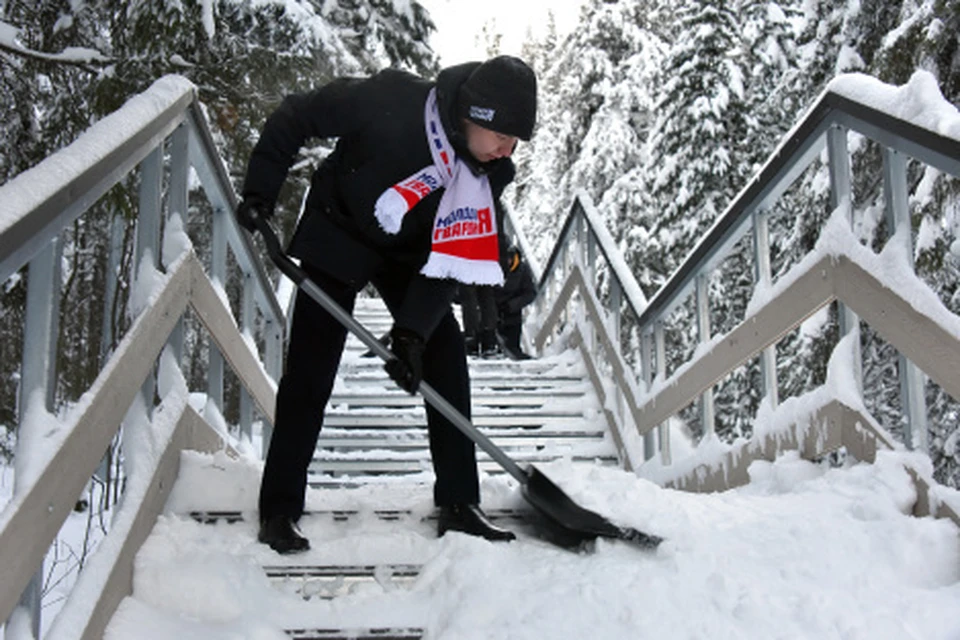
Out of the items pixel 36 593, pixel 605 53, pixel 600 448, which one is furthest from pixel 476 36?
pixel 36 593

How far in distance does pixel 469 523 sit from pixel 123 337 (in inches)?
42.8

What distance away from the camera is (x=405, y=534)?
2.86 metres

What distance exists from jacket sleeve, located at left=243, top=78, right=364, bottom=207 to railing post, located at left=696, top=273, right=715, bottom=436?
201 centimetres

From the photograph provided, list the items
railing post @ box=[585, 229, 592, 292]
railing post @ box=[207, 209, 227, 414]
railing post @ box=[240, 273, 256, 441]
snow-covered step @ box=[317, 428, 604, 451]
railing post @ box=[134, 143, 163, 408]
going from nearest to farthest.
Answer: railing post @ box=[134, 143, 163, 408], railing post @ box=[207, 209, 227, 414], railing post @ box=[240, 273, 256, 441], snow-covered step @ box=[317, 428, 604, 451], railing post @ box=[585, 229, 592, 292]

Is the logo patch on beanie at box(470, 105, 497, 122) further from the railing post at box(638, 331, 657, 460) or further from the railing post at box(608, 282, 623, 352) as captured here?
the railing post at box(608, 282, 623, 352)

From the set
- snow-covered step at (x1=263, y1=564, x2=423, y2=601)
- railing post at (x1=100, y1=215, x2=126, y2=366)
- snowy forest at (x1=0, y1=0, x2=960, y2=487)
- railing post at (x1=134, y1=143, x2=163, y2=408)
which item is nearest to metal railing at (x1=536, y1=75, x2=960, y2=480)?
snowy forest at (x1=0, y1=0, x2=960, y2=487)

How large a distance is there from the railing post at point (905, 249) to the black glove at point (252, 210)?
178cm

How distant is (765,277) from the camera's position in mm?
3734

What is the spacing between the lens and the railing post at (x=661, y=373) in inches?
191

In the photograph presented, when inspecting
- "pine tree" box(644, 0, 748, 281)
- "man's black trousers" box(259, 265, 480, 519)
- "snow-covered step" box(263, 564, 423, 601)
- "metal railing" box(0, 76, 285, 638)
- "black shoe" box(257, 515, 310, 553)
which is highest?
"metal railing" box(0, 76, 285, 638)

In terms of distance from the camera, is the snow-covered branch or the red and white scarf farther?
the snow-covered branch

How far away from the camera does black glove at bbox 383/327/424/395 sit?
2.93 m

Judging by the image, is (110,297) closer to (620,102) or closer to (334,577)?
(334,577)

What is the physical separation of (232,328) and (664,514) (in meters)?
1.91
